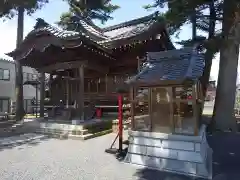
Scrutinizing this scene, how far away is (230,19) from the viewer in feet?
29.5

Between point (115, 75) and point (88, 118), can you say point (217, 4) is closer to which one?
point (115, 75)

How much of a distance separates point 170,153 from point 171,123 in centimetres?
73

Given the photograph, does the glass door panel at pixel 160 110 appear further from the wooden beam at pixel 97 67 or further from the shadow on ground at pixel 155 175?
the wooden beam at pixel 97 67

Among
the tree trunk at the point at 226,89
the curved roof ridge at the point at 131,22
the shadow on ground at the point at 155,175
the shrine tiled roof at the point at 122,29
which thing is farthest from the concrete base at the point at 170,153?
the curved roof ridge at the point at 131,22

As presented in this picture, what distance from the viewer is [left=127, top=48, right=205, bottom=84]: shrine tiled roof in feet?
17.7

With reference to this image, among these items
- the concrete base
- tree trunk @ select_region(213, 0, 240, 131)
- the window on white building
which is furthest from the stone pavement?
the window on white building

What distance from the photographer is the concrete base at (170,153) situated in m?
4.98

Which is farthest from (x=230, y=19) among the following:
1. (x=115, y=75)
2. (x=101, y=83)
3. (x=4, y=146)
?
(x=4, y=146)

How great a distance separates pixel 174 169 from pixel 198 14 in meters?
6.84

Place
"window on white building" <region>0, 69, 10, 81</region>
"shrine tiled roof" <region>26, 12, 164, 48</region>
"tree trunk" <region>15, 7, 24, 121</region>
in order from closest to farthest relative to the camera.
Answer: "shrine tiled roof" <region>26, 12, 164, 48</region> < "tree trunk" <region>15, 7, 24, 121</region> < "window on white building" <region>0, 69, 10, 81</region>

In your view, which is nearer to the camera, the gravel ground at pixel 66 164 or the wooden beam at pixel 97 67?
the gravel ground at pixel 66 164

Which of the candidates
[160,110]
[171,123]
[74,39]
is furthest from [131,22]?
[171,123]

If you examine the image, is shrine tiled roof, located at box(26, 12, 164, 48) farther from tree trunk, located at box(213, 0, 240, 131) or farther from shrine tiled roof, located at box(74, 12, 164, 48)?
tree trunk, located at box(213, 0, 240, 131)

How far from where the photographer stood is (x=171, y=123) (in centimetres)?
550
